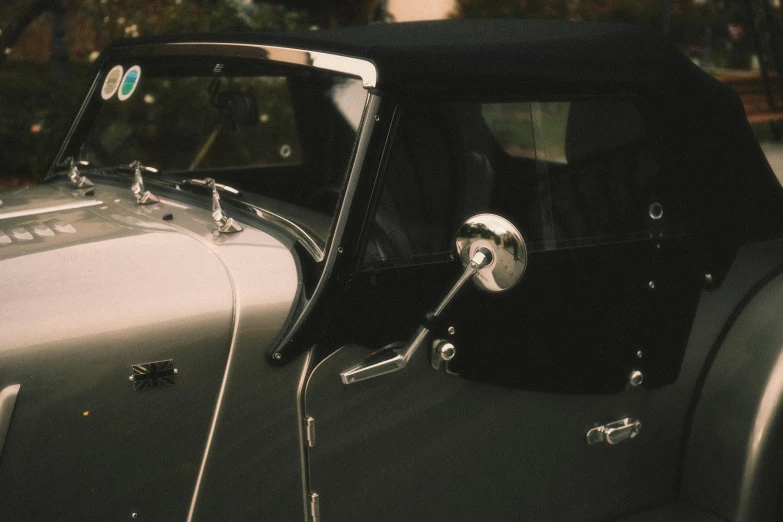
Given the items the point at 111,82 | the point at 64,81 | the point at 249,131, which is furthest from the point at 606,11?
the point at 111,82

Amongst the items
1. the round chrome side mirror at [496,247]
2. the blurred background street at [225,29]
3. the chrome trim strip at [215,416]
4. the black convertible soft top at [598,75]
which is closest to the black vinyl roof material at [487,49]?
the black convertible soft top at [598,75]

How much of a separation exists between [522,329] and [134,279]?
871mm

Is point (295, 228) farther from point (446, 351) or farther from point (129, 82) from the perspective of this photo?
point (129, 82)

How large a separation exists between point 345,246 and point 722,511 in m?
1.27

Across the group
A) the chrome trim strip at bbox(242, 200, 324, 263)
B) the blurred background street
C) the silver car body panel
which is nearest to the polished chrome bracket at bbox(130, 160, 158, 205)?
the chrome trim strip at bbox(242, 200, 324, 263)

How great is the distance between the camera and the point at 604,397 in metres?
2.21

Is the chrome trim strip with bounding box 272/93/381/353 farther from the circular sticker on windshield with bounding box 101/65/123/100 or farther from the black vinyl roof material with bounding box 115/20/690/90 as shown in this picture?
the circular sticker on windshield with bounding box 101/65/123/100

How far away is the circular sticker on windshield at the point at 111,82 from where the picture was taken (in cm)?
285

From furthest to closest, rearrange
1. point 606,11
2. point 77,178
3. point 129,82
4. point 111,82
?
point 606,11 → point 111,82 → point 129,82 → point 77,178

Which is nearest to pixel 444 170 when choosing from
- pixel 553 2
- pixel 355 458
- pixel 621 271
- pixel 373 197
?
pixel 373 197

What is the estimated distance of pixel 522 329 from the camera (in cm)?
203

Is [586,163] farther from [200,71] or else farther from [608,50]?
[200,71]

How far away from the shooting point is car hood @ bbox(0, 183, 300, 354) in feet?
5.48

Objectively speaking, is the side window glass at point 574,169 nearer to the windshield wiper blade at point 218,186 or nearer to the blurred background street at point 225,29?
the windshield wiper blade at point 218,186
